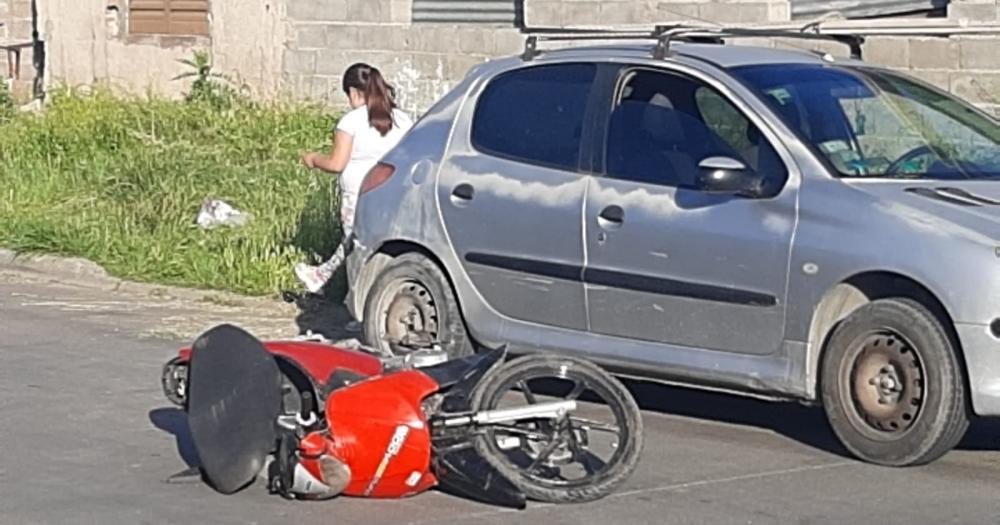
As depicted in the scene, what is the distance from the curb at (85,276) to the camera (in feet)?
43.7

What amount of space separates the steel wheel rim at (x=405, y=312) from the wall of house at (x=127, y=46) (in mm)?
10835

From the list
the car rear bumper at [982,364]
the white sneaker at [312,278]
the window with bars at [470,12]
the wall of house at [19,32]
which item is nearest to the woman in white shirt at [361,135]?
the white sneaker at [312,278]

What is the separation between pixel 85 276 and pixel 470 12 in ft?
19.3

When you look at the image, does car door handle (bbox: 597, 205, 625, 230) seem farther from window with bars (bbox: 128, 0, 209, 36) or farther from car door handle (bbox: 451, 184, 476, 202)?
window with bars (bbox: 128, 0, 209, 36)

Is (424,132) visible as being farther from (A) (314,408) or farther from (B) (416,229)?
(A) (314,408)

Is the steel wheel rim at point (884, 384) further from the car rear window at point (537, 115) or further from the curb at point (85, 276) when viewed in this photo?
the curb at point (85, 276)

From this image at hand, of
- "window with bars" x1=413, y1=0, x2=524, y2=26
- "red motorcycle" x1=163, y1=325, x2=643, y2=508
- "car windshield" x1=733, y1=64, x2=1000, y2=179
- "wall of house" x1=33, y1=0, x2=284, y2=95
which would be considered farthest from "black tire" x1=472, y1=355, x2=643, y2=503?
"wall of house" x1=33, y1=0, x2=284, y2=95

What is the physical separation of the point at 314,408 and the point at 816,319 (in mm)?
2204

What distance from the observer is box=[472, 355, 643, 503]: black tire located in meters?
7.49

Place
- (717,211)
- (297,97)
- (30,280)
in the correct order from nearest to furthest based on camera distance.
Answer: (717,211)
(30,280)
(297,97)

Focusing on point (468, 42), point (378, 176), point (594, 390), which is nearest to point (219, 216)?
point (468, 42)

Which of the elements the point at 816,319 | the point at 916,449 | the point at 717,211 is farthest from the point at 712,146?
the point at 916,449

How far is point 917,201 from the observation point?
823 cm

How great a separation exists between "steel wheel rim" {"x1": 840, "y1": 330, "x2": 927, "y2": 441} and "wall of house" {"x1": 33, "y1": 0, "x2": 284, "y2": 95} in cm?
1299
